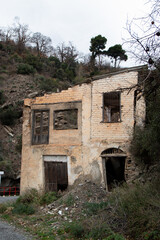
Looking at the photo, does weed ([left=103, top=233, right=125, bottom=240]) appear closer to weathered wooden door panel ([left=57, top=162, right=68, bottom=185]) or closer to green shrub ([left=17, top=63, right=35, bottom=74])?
weathered wooden door panel ([left=57, top=162, right=68, bottom=185])

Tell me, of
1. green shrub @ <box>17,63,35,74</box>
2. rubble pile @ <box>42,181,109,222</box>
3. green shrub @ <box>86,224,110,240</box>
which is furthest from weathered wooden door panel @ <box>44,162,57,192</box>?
green shrub @ <box>17,63,35,74</box>

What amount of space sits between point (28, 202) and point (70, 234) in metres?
6.61

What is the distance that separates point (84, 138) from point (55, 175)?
293 centimetres

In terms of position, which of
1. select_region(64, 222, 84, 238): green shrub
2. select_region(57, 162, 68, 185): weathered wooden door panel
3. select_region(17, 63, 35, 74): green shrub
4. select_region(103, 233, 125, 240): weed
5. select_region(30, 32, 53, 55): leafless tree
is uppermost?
select_region(30, 32, 53, 55): leafless tree

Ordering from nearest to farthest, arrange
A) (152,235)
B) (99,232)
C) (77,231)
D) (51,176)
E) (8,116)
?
(152,235)
(99,232)
(77,231)
(51,176)
(8,116)

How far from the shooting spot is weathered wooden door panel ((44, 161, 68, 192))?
51.7ft

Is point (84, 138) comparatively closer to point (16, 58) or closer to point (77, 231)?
point (77, 231)

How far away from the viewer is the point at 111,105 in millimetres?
18141

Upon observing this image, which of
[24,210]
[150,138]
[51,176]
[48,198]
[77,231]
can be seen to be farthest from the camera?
[51,176]

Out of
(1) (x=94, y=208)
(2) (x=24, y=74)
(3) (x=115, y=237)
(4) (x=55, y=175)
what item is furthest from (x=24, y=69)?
(3) (x=115, y=237)

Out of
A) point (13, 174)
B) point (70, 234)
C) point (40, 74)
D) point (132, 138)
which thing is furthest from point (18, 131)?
point (70, 234)

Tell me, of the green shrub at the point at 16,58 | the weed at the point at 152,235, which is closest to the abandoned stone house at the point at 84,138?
the weed at the point at 152,235

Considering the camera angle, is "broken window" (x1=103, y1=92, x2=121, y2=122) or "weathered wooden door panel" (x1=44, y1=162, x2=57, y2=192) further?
"weathered wooden door panel" (x1=44, y1=162, x2=57, y2=192)

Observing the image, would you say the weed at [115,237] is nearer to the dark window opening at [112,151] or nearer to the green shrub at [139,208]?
the green shrub at [139,208]
